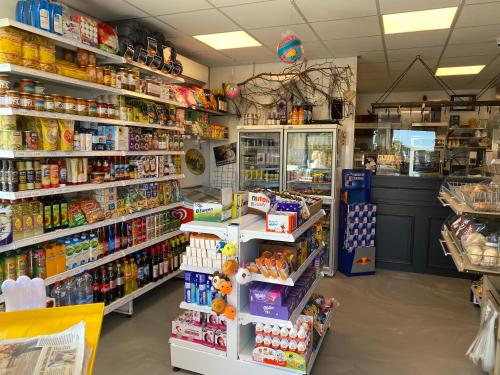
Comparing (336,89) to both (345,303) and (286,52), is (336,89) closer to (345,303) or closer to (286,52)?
(286,52)

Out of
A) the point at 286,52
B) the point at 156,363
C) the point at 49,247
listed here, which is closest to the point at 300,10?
the point at 286,52

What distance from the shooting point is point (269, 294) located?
8.38 ft

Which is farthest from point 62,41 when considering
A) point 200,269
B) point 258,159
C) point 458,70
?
point 458,70

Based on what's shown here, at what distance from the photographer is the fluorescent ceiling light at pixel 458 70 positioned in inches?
244

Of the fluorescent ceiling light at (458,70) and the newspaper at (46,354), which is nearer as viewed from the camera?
the newspaper at (46,354)

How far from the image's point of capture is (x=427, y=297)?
4.46 metres

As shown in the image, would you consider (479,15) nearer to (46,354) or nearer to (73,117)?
(73,117)

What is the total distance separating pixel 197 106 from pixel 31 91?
238cm

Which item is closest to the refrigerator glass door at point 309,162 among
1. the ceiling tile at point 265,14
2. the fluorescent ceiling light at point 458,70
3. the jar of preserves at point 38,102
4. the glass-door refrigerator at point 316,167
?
the glass-door refrigerator at point 316,167

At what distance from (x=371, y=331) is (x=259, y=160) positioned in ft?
9.82

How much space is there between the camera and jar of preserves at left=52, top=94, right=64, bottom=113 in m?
2.98

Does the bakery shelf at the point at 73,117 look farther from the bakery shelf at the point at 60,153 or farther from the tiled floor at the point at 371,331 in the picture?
the tiled floor at the point at 371,331

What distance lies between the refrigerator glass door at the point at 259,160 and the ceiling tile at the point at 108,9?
2.34 m

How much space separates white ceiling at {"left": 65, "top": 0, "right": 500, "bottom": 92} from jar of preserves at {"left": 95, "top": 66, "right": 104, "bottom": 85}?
2.11ft
